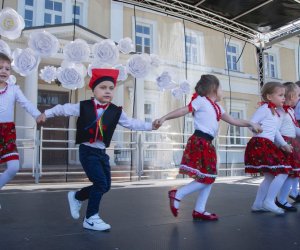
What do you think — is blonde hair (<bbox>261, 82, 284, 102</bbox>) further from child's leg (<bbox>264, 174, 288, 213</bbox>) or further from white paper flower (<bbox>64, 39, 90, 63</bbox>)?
white paper flower (<bbox>64, 39, 90, 63</bbox>)

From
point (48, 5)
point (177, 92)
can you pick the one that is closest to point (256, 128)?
point (177, 92)

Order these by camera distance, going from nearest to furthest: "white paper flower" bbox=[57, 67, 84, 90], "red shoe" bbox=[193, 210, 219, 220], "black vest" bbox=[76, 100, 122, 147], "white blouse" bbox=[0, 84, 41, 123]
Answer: "black vest" bbox=[76, 100, 122, 147] < "red shoe" bbox=[193, 210, 219, 220] < "white blouse" bbox=[0, 84, 41, 123] < "white paper flower" bbox=[57, 67, 84, 90]

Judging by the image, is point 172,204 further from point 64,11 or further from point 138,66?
point 64,11

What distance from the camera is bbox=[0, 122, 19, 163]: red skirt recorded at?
3051mm

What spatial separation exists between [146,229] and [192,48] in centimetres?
879

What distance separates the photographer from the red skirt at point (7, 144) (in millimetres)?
3051

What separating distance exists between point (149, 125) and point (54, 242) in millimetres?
1109

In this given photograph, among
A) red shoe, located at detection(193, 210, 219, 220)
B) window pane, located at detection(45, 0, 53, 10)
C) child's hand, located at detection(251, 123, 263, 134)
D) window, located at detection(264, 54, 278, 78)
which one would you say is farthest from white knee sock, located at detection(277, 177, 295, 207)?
window, located at detection(264, 54, 278, 78)

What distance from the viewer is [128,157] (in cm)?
1011

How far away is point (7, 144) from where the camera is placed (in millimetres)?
3080

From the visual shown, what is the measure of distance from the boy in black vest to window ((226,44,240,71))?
8937 millimetres

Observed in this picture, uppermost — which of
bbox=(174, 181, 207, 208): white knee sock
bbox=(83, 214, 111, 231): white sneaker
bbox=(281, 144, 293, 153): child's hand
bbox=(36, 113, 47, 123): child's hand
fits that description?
bbox=(36, 113, 47, 123): child's hand

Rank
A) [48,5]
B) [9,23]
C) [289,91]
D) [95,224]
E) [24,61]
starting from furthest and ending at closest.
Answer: [48,5]
[24,61]
[9,23]
[289,91]
[95,224]

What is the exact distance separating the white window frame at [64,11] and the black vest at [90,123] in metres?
7.12
